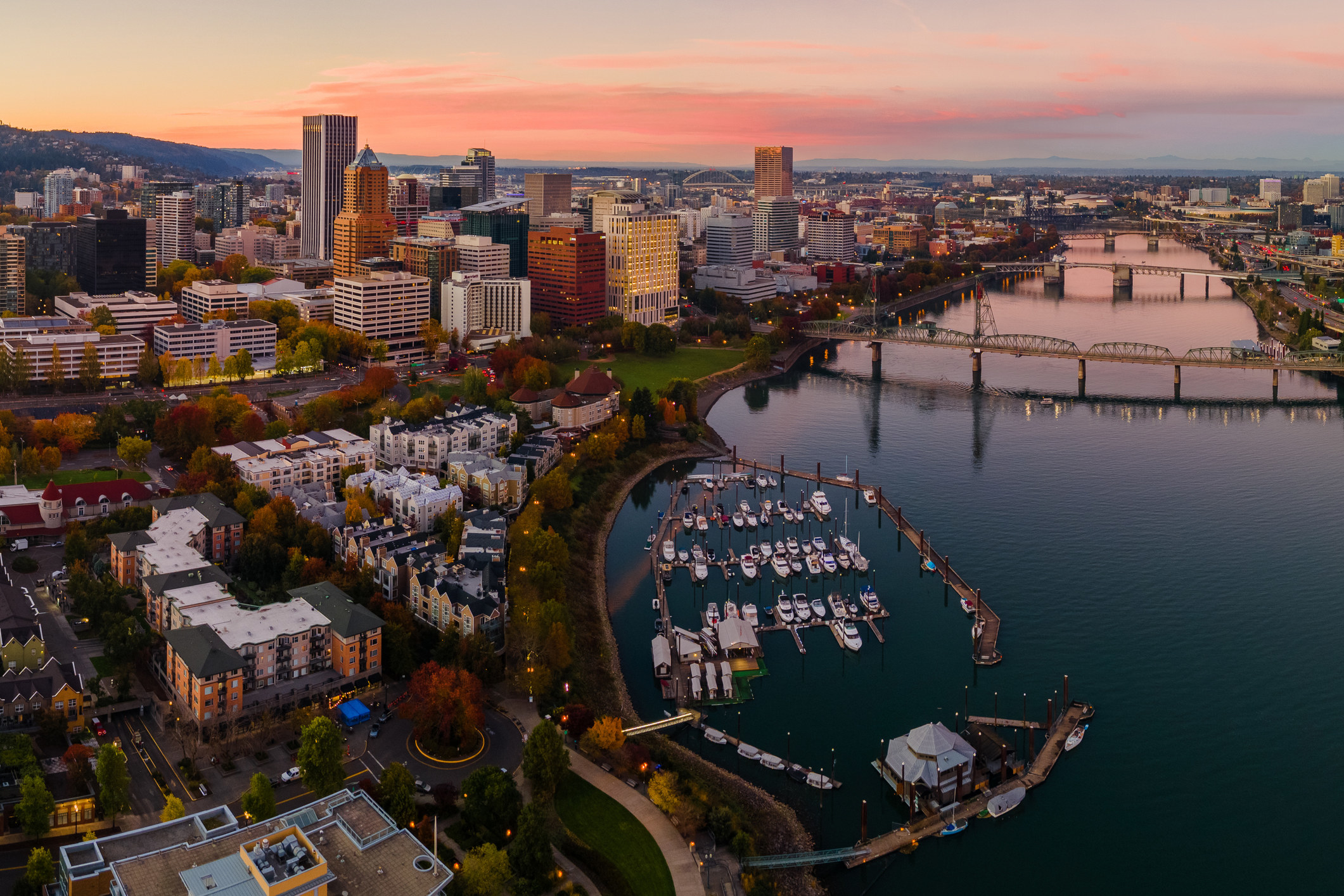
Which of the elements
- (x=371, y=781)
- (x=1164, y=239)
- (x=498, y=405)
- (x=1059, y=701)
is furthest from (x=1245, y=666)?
(x=1164, y=239)

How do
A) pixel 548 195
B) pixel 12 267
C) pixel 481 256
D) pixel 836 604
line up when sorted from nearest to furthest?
pixel 836 604 < pixel 12 267 < pixel 481 256 < pixel 548 195

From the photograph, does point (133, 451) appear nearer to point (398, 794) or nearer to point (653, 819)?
point (398, 794)

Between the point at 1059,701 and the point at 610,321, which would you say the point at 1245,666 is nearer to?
the point at 1059,701

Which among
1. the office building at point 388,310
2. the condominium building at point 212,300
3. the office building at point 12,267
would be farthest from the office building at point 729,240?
the office building at point 12,267

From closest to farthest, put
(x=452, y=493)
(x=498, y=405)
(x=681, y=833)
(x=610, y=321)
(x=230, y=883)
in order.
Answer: (x=230, y=883) → (x=681, y=833) → (x=452, y=493) → (x=498, y=405) → (x=610, y=321)

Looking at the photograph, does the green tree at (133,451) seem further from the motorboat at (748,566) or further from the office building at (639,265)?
the office building at (639,265)

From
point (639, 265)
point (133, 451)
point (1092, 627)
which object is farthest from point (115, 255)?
point (1092, 627)
